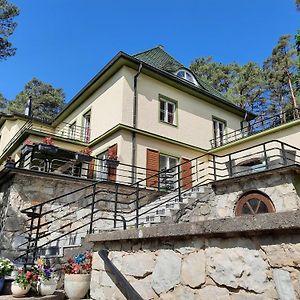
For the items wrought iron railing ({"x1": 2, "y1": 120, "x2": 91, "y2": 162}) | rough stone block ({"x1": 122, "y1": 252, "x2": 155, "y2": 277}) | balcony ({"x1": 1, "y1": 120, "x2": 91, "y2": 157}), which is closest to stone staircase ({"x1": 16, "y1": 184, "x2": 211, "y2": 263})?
rough stone block ({"x1": 122, "y1": 252, "x2": 155, "y2": 277})

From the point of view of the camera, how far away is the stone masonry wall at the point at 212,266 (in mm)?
1709

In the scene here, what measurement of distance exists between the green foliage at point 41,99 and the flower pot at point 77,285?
2972cm

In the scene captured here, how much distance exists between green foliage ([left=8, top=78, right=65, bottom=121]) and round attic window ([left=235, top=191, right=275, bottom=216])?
88.1ft

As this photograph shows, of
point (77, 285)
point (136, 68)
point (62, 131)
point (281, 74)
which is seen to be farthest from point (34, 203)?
point (281, 74)

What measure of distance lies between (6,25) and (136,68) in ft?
23.2

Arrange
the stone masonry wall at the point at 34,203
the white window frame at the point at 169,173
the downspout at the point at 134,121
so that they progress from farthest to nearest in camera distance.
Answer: the white window frame at the point at 169,173 → the downspout at the point at 134,121 → the stone masonry wall at the point at 34,203

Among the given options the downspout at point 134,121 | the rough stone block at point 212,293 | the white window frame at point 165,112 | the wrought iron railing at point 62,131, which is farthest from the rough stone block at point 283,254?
the white window frame at point 165,112

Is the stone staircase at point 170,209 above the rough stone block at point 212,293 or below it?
above

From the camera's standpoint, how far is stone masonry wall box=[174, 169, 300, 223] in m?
7.96

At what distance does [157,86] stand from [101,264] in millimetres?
11845

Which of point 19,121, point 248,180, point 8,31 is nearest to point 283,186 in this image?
point 248,180

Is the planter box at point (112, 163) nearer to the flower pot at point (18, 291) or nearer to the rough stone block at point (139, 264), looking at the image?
the flower pot at point (18, 291)

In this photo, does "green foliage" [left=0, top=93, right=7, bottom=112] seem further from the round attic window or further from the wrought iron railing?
the round attic window

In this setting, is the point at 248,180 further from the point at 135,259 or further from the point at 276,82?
the point at 276,82
